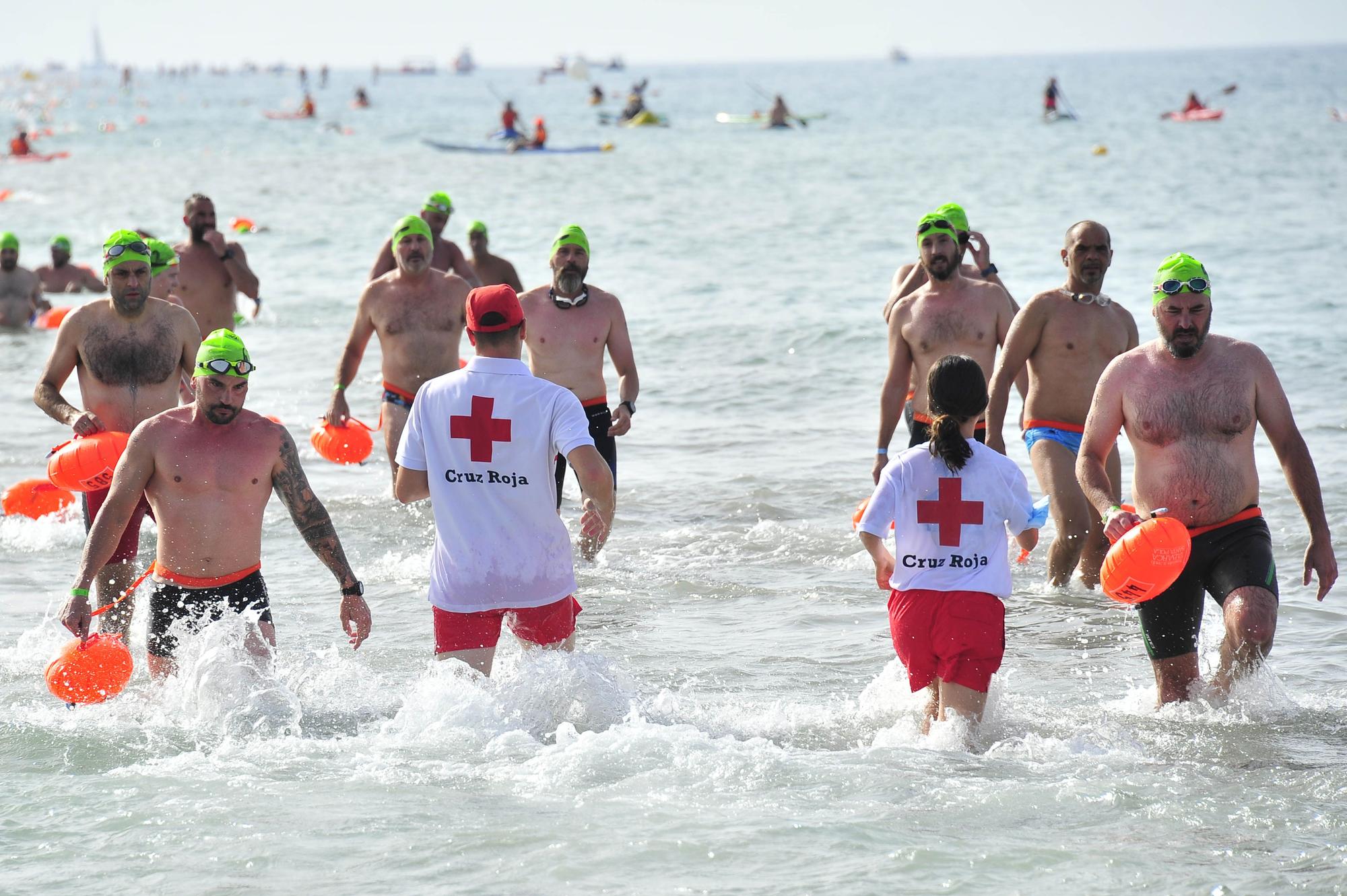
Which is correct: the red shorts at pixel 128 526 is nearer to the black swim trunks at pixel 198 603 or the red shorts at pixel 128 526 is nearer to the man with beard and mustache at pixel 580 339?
the black swim trunks at pixel 198 603

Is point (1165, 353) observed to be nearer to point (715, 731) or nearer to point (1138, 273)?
point (715, 731)

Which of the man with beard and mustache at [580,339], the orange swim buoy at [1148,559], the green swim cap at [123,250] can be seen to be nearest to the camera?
the orange swim buoy at [1148,559]

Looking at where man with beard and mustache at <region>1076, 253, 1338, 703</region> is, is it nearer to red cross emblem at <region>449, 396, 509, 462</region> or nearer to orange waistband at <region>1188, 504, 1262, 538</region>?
orange waistband at <region>1188, 504, 1262, 538</region>

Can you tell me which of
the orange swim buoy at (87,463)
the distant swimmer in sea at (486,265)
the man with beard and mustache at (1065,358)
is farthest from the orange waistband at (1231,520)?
the distant swimmer in sea at (486,265)

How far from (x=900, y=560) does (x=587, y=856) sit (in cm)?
139

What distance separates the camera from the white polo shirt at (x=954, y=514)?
15.7 ft

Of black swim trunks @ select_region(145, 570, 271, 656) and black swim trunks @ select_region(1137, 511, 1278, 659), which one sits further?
black swim trunks @ select_region(145, 570, 271, 656)

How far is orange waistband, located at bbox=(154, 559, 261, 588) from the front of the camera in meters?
5.44

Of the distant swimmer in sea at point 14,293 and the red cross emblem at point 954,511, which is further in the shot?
the distant swimmer in sea at point 14,293

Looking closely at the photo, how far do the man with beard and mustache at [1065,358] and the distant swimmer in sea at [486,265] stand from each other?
5.42 m

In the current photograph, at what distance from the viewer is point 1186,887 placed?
4234 mm

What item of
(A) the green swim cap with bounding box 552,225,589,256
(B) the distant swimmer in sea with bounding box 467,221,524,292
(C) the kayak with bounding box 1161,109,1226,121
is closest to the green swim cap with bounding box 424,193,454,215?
(B) the distant swimmer in sea with bounding box 467,221,524,292

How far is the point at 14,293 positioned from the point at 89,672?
1425cm

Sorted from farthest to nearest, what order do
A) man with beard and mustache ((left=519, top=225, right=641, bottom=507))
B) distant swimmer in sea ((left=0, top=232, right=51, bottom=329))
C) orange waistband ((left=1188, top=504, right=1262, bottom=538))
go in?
distant swimmer in sea ((left=0, top=232, right=51, bottom=329)) → man with beard and mustache ((left=519, top=225, right=641, bottom=507)) → orange waistband ((left=1188, top=504, right=1262, bottom=538))
